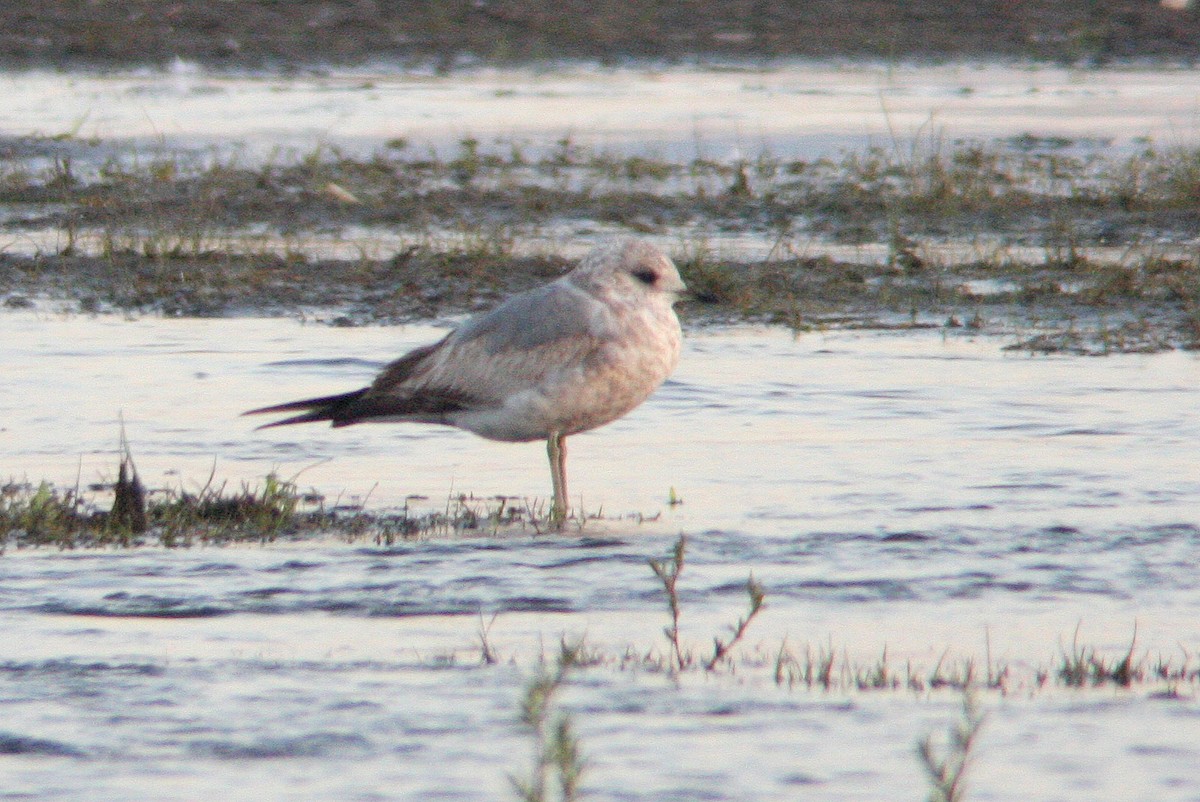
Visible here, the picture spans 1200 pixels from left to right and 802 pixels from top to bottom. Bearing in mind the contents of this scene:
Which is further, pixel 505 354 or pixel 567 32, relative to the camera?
pixel 567 32

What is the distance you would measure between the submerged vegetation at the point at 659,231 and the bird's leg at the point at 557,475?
90.8 inches

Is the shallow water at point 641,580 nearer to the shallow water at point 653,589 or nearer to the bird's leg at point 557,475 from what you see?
the shallow water at point 653,589

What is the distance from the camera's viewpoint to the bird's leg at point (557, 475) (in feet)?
22.9

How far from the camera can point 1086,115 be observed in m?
18.6

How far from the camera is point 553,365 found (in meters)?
A: 7.06

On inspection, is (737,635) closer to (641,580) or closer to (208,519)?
(641,580)

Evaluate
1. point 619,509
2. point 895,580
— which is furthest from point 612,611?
point 619,509

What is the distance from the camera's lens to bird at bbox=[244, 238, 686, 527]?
23.1ft

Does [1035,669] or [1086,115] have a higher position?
[1086,115]

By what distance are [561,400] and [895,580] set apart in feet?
4.40

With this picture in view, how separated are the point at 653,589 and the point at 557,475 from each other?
1027 mm

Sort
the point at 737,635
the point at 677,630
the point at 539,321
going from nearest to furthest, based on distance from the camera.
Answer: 1. the point at 737,635
2. the point at 677,630
3. the point at 539,321

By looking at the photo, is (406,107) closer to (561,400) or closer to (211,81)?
(211,81)

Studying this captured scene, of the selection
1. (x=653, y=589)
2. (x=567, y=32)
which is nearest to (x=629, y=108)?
(x=567, y=32)
